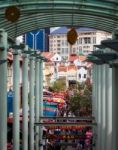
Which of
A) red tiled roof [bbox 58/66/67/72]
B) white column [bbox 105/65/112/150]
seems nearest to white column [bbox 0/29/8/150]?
white column [bbox 105/65/112/150]

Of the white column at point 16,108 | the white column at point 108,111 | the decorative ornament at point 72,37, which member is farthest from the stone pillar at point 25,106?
the decorative ornament at point 72,37

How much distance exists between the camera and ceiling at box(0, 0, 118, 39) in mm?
16781

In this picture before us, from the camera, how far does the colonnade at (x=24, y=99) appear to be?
1981cm

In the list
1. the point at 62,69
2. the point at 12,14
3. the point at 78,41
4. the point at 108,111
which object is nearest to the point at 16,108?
the point at 108,111

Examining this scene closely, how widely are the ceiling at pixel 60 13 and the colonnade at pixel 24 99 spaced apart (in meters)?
1.12

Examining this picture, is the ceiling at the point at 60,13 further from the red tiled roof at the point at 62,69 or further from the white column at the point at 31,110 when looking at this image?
the red tiled roof at the point at 62,69

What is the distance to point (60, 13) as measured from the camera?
20.2m

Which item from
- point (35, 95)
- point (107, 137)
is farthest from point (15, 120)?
point (35, 95)

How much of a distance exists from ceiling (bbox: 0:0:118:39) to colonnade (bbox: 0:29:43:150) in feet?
3.66

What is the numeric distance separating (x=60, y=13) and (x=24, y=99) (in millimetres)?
8261

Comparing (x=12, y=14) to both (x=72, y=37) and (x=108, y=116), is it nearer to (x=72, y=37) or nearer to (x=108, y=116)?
(x=72, y=37)

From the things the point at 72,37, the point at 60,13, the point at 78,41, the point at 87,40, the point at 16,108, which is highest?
the point at 87,40

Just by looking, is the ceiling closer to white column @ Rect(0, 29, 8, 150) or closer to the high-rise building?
white column @ Rect(0, 29, 8, 150)

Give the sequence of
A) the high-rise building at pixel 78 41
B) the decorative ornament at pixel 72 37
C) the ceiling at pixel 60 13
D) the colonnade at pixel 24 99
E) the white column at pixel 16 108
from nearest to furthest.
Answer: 1. the decorative ornament at pixel 72 37
2. the ceiling at pixel 60 13
3. the colonnade at pixel 24 99
4. the white column at pixel 16 108
5. the high-rise building at pixel 78 41
